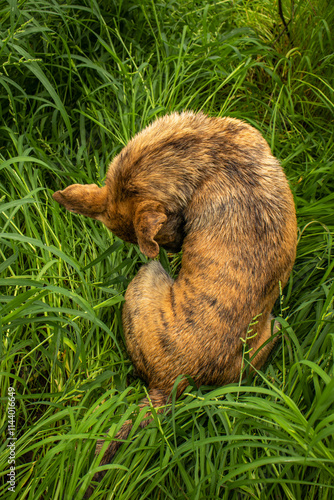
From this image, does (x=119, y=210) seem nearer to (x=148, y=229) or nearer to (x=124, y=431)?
(x=148, y=229)

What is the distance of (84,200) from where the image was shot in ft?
8.82

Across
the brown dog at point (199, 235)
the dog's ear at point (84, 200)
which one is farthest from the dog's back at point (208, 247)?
the dog's ear at point (84, 200)

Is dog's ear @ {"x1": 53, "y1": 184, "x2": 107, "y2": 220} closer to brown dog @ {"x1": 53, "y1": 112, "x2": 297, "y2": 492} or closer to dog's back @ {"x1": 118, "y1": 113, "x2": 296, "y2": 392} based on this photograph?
brown dog @ {"x1": 53, "y1": 112, "x2": 297, "y2": 492}

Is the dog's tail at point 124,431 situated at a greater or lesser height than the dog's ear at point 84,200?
lesser

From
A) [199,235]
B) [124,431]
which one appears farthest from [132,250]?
[124,431]

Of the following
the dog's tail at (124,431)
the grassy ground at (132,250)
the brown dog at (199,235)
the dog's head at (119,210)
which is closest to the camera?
the grassy ground at (132,250)

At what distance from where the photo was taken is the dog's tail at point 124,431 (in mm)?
2287

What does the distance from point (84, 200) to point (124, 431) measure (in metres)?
1.40

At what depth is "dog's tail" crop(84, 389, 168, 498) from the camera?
7.50ft

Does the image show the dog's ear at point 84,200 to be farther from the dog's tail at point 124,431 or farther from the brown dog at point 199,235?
the dog's tail at point 124,431

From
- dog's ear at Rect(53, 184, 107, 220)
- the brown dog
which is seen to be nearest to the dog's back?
the brown dog

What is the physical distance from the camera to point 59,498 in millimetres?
2189

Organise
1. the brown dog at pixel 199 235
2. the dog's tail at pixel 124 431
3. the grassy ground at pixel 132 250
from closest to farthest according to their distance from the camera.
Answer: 1. the grassy ground at pixel 132 250
2. the dog's tail at pixel 124 431
3. the brown dog at pixel 199 235

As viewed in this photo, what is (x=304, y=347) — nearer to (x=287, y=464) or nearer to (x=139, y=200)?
(x=287, y=464)
